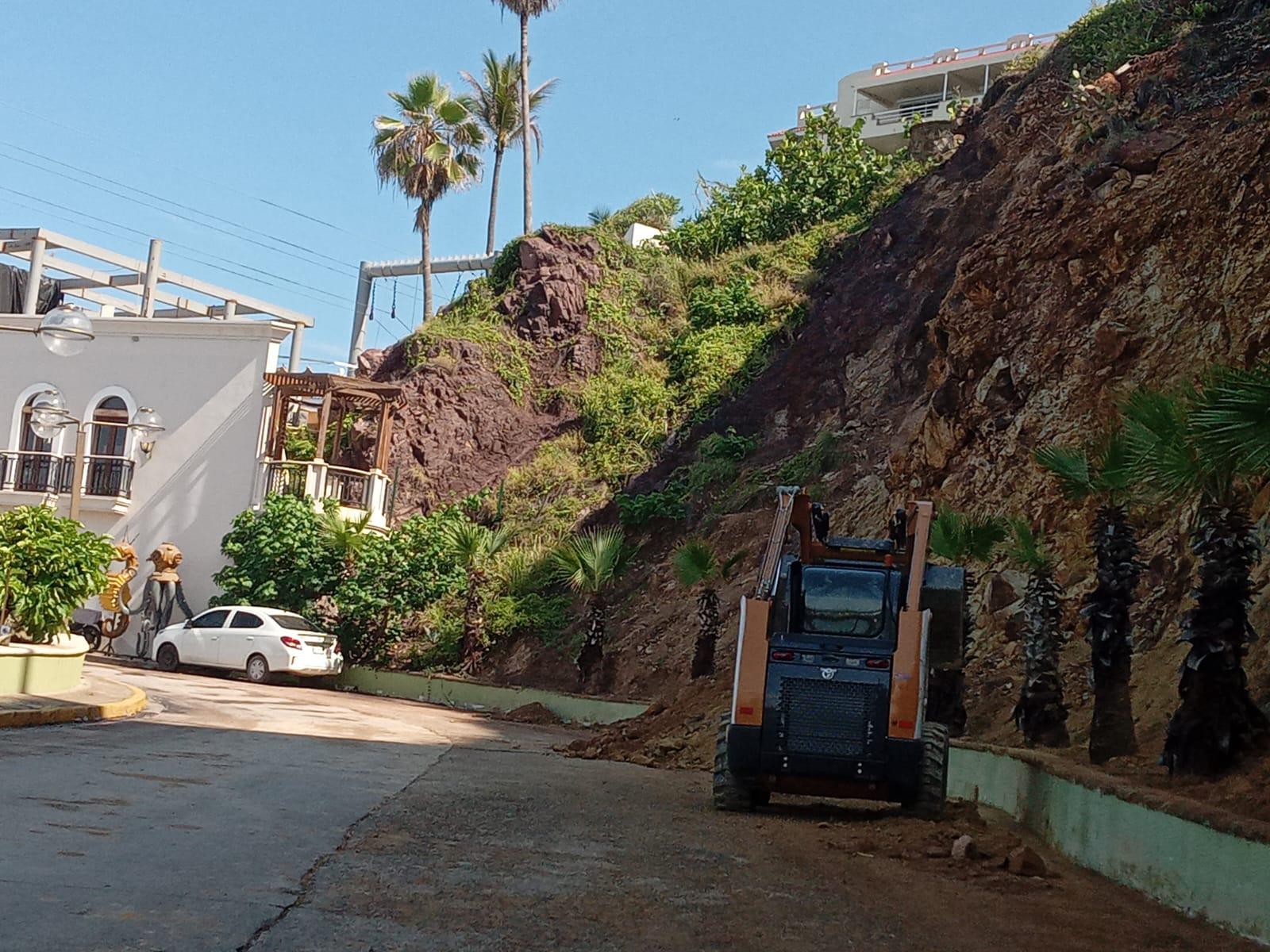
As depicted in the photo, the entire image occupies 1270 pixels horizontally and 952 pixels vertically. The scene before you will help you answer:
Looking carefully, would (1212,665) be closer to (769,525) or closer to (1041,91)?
(769,525)

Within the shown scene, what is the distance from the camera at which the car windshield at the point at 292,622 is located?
30.9 meters

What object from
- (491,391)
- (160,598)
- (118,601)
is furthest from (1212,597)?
A: (491,391)

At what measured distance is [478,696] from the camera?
102ft

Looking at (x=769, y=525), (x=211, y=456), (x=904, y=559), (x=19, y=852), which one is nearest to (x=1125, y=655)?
(x=904, y=559)

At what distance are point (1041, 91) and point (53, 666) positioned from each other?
27.6m

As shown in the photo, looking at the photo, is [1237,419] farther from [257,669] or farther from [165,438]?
[165,438]

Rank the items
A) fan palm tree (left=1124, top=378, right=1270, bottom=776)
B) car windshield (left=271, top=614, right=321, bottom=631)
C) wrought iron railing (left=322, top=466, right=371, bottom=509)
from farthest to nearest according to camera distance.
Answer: wrought iron railing (left=322, top=466, right=371, bottom=509) < car windshield (left=271, top=614, right=321, bottom=631) < fan palm tree (left=1124, top=378, right=1270, bottom=776)

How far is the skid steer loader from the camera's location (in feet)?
40.8

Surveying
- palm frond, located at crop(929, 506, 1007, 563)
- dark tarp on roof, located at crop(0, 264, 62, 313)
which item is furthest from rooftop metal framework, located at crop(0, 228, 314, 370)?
palm frond, located at crop(929, 506, 1007, 563)

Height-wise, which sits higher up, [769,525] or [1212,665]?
[769,525]

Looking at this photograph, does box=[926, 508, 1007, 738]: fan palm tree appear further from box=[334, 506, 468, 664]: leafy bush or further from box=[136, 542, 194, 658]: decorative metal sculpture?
box=[136, 542, 194, 658]: decorative metal sculpture

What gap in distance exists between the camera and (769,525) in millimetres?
31188

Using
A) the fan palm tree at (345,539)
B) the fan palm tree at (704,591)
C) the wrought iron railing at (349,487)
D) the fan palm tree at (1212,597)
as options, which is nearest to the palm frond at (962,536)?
the fan palm tree at (1212,597)

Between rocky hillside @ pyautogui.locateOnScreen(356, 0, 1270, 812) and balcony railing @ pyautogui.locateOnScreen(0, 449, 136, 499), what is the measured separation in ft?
25.0
